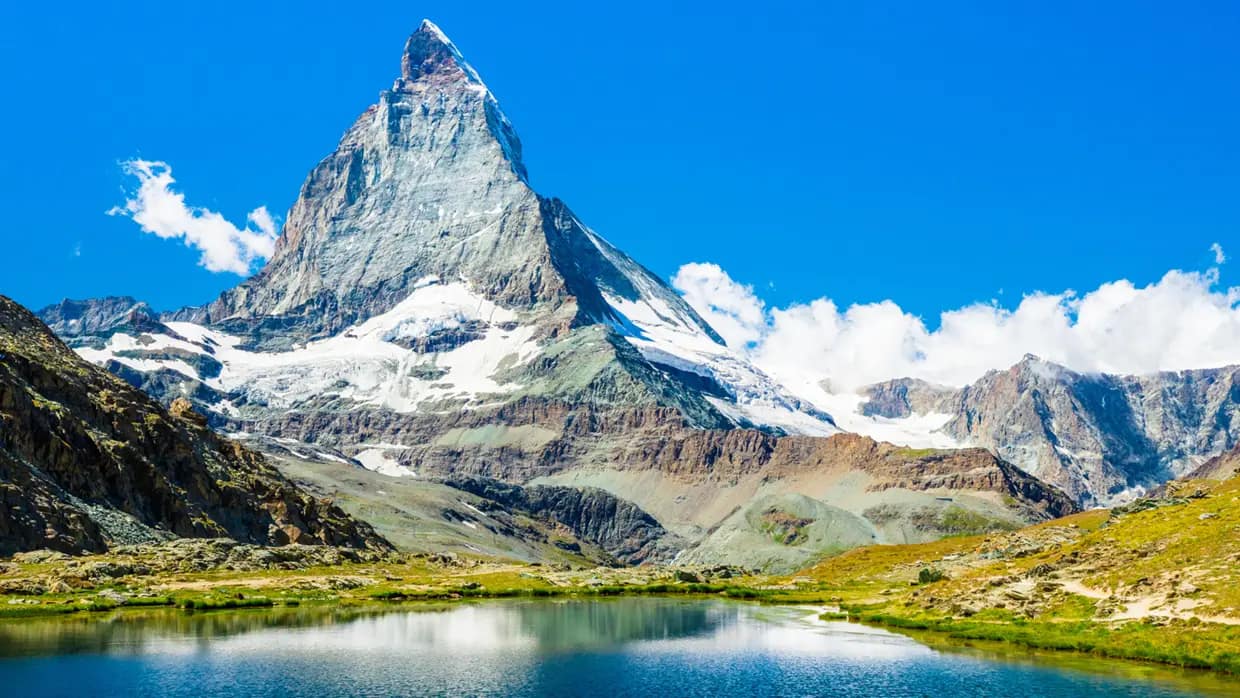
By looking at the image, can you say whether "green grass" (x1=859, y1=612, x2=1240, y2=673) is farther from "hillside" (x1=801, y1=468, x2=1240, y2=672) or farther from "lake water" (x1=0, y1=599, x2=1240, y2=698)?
"lake water" (x1=0, y1=599, x2=1240, y2=698)

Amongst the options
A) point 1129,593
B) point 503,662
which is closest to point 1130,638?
A: point 1129,593

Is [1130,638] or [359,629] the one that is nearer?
[1130,638]

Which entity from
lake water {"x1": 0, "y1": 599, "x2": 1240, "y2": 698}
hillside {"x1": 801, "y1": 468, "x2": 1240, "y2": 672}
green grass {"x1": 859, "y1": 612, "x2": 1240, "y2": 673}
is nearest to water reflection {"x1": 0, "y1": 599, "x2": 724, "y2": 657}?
lake water {"x1": 0, "y1": 599, "x2": 1240, "y2": 698}

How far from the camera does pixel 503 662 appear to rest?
103375 millimetres

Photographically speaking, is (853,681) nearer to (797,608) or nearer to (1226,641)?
(1226,641)

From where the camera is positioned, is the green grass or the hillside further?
the hillside

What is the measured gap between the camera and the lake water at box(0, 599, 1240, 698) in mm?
87000

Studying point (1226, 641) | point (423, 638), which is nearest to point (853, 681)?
point (1226, 641)

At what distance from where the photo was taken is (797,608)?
181 metres

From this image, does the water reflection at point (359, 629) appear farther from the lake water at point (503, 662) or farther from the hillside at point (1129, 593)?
the hillside at point (1129, 593)

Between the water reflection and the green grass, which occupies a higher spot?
the water reflection

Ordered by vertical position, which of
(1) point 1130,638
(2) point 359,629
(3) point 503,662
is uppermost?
(2) point 359,629

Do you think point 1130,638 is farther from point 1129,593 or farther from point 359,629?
point 359,629

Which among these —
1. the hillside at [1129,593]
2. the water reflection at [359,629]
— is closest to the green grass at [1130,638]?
the hillside at [1129,593]
